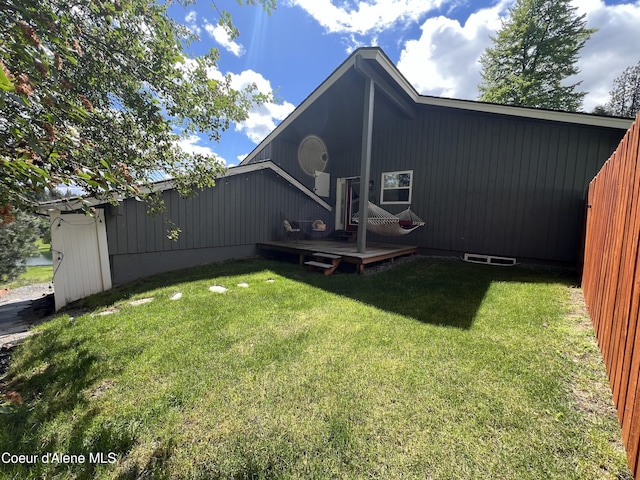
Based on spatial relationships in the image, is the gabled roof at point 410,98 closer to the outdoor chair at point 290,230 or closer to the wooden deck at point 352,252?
the outdoor chair at point 290,230

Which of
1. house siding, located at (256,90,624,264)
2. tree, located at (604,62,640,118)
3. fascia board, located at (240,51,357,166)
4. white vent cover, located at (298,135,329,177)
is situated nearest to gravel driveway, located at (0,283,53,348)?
fascia board, located at (240,51,357,166)

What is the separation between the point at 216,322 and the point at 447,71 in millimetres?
15409

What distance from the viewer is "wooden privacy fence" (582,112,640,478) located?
1251mm

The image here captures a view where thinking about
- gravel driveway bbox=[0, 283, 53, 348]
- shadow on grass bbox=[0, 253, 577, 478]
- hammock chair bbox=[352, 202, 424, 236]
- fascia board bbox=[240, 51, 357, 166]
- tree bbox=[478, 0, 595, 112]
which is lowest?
gravel driveway bbox=[0, 283, 53, 348]

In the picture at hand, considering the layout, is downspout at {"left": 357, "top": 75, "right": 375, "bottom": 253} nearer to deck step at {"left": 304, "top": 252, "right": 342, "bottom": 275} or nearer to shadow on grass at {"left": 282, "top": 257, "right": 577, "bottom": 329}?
deck step at {"left": 304, "top": 252, "right": 342, "bottom": 275}

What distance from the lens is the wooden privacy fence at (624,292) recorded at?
1.25 m

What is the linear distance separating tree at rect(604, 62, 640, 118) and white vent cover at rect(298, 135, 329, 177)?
2120 cm

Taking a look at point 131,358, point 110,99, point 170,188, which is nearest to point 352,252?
point 170,188

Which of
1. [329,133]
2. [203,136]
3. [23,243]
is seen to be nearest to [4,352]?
[203,136]

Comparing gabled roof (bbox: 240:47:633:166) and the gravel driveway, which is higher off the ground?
gabled roof (bbox: 240:47:633:166)

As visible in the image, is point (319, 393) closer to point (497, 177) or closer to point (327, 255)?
point (327, 255)

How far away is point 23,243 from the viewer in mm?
9375

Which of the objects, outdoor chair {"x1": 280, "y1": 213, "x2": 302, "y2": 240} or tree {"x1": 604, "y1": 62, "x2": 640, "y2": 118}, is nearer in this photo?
outdoor chair {"x1": 280, "y1": 213, "x2": 302, "y2": 240}

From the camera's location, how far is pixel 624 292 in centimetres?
155
